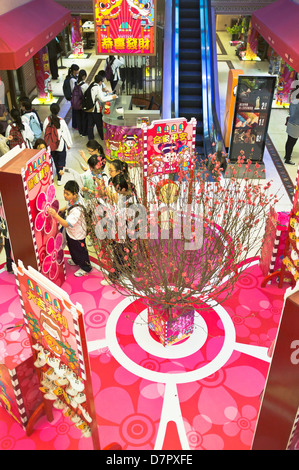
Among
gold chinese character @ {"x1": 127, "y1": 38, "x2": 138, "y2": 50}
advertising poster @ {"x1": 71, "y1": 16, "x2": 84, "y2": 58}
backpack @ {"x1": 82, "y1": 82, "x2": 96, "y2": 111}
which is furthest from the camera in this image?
advertising poster @ {"x1": 71, "y1": 16, "x2": 84, "y2": 58}

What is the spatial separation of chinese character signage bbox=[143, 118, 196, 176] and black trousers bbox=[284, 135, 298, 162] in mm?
3095

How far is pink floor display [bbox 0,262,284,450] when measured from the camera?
3600 millimetres

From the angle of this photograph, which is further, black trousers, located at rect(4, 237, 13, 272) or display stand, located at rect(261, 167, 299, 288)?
black trousers, located at rect(4, 237, 13, 272)

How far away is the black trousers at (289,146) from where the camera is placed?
816 centimetres

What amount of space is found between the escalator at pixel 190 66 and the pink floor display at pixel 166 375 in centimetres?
441

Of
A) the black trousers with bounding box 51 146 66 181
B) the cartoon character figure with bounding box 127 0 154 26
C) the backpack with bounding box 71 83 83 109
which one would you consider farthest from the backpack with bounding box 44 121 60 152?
the cartoon character figure with bounding box 127 0 154 26

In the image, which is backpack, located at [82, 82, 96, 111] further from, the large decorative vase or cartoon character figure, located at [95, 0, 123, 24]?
the large decorative vase

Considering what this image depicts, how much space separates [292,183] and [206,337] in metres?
4.29

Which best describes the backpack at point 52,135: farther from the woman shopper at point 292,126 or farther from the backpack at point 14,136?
the woman shopper at point 292,126

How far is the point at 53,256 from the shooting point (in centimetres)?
493

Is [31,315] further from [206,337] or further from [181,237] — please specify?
[206,337]

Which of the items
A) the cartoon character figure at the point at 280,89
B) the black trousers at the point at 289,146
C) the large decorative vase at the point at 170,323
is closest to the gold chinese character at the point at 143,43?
the black trousers at the point at 289,146

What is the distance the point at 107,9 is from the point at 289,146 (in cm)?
409
